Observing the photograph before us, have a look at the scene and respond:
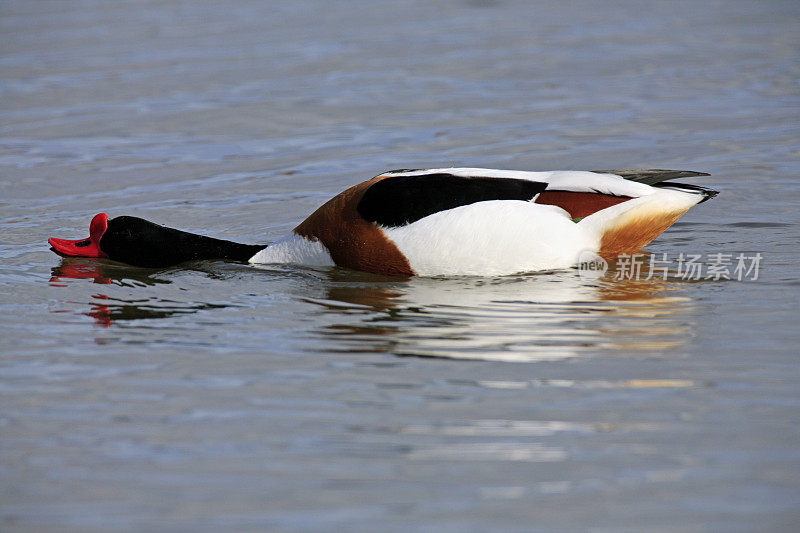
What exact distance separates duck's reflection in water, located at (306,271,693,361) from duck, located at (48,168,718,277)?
0.41 ft

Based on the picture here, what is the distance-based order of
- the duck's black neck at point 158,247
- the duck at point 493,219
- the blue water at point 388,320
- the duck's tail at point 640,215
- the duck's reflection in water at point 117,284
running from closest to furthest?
the blue water at point 388,320
the duck's reflection in water at point 117,284
the duck at point 493,219
the duck's tail at point 640,215
the duck's black neck at point 158,247

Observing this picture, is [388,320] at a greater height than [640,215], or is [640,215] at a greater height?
[640,215]

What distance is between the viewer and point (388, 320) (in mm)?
5457

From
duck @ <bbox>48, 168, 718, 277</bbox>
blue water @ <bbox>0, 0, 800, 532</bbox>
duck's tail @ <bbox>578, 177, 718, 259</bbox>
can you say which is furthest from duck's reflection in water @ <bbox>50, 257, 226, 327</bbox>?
duck's tail @ <bbox>578, 177, 718, 259</bbox>

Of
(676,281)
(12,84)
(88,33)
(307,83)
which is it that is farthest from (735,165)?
(88,33)

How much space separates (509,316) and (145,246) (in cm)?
255

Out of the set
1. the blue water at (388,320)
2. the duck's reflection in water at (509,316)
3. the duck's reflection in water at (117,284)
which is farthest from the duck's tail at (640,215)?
the duck's reflection in water at (117,284)

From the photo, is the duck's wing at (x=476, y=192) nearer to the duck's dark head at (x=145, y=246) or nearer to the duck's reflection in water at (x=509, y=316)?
the duck's reflection in water at (x=509, y=316)

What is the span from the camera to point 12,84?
1183 cm

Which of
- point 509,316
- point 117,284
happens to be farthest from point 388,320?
point 117,284

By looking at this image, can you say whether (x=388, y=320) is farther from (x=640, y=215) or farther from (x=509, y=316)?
(x=640, y=215)

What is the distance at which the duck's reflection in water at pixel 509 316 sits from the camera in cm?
487

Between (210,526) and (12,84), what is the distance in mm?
9591

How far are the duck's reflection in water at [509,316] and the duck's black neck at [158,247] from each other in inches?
34.5
